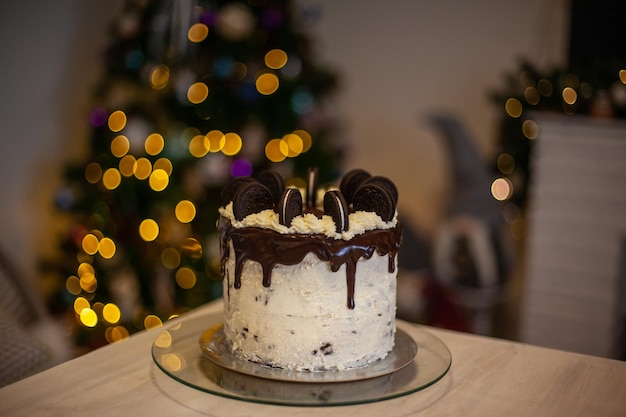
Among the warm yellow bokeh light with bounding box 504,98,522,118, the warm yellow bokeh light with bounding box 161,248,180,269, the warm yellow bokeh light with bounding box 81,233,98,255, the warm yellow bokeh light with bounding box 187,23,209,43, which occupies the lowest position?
the warm yellow bokeh light with bounding box 161,248,180,269

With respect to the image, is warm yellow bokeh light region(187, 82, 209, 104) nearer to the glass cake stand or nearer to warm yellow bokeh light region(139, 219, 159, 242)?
warm yellow bokeh light region(139, 219, 159, 242)

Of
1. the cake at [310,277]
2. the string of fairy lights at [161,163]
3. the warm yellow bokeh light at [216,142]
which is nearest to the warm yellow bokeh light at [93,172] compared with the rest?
the string of fairy lights at [161,163]

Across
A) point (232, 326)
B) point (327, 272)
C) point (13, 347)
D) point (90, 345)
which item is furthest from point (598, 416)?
point (90, 345)

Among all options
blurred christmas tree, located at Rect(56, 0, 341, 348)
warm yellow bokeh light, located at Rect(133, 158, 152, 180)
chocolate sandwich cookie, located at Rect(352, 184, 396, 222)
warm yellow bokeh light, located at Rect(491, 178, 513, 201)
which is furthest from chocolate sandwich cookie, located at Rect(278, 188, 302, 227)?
warm yellow bokeh light, located at Rect(491, 178, 513, 201)

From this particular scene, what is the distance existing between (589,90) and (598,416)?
2016 millimetres

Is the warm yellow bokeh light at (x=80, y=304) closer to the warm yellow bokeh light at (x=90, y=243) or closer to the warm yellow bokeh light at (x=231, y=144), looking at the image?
the warm yellow bokeh light at (x=90, y=243)

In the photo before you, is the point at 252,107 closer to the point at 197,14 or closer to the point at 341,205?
the point at 197,14

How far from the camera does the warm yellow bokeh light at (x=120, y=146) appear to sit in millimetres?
2941

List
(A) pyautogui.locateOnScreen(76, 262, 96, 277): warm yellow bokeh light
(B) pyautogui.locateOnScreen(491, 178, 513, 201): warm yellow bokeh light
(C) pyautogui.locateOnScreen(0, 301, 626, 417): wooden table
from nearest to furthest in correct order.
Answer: (C) pyautogui.locateOnScreen(0, 301, 626, 417): wooden table, (A) pyautogui.locateOnScreen(76, 262, 96, 277): warm yellow bokeh light, (B) pyautogui.locateOnScreen(491, 178, 513, 201): warm yellow bokeh light

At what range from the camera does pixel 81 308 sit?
310cm

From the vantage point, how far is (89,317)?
10.1 feet

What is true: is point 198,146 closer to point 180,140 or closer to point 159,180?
point 180,140

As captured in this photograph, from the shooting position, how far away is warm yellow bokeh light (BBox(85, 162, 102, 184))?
3010mm

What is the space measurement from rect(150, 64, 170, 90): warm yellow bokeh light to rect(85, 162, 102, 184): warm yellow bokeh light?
1.33 feet
